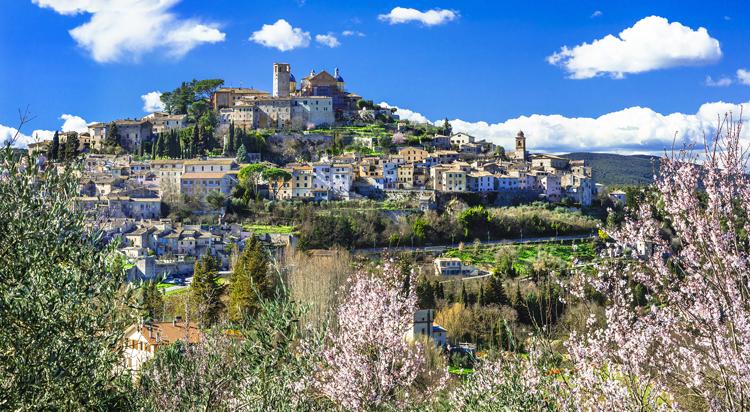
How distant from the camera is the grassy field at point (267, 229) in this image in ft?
154

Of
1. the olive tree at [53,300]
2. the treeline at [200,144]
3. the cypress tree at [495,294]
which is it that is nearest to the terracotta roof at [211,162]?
the treeline at [200,144]

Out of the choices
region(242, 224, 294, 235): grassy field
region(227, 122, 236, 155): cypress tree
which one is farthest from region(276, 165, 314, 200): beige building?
region(227, 122, 236, 155): cypress tree

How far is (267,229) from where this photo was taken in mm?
48281

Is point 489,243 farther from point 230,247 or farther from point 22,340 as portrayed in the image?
point 22,340

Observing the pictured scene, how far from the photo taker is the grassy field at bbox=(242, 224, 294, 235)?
47.0 metres

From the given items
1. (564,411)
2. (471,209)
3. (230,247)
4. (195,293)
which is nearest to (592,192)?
(471,209)

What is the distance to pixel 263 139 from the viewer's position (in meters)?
68.6

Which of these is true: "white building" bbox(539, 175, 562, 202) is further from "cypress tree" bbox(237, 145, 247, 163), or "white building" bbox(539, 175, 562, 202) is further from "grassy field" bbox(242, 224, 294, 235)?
"cypress tree" bbox(237, 145, 247, 163)

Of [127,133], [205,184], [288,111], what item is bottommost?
[205,184]

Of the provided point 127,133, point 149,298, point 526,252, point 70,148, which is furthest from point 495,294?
point 127,133

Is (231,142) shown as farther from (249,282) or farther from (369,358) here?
(369,358)

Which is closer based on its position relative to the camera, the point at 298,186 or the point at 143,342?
the point at 143,342

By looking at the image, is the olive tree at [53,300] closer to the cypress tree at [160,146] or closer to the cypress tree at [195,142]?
the cypress tree at [195,142]

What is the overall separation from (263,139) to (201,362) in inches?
2437
